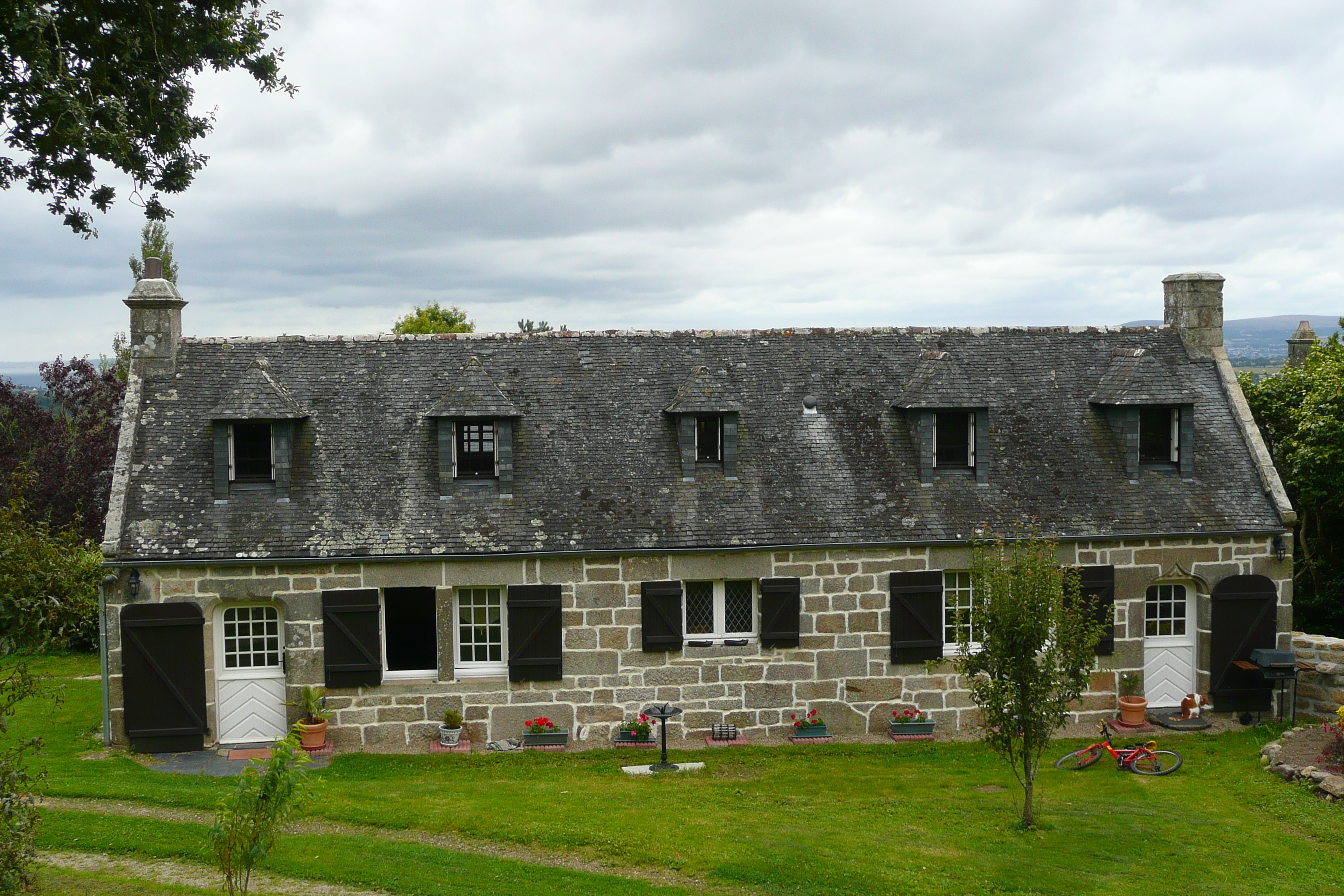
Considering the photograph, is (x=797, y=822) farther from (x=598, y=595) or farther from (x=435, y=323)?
(x=435, y=323)

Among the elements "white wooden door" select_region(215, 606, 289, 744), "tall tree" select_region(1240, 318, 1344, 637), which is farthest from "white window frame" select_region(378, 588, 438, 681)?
"tall tree" select_region(1240, 318, 1344, 637)

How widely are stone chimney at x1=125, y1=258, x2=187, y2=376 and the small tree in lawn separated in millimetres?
14916

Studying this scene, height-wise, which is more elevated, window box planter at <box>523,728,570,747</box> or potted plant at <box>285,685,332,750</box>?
potted plant at <box>285,685,332,750</box>

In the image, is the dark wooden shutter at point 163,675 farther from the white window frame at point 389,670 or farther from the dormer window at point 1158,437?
the dormer window at point 1158,437

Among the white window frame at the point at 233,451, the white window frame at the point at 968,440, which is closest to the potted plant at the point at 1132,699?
the white window frame at the point at 968,440

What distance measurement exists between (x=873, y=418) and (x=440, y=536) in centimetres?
847

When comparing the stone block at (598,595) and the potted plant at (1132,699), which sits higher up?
the stone block at (598,595)

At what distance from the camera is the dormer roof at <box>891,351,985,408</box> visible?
19.6 metres

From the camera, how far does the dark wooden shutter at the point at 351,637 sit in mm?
17812

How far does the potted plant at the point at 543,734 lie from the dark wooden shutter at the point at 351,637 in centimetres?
278

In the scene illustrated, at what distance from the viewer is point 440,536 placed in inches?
715

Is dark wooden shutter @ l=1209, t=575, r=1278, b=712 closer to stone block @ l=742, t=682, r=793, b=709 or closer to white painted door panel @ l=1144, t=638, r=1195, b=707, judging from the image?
white painted door panel @ l=1144, t=638, r=1195, b=707

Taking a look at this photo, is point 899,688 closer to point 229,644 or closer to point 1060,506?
point 1060,506

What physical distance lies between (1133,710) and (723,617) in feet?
25.2
